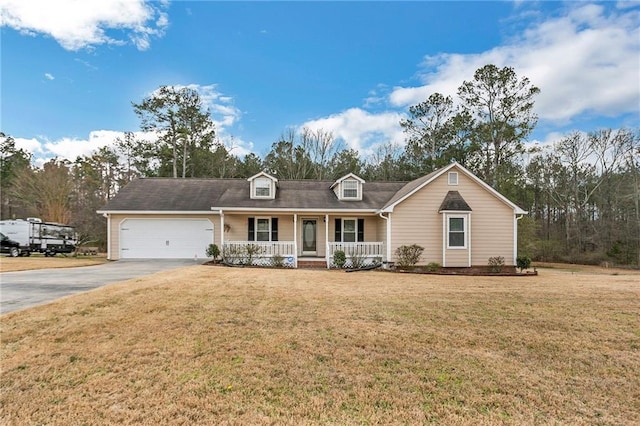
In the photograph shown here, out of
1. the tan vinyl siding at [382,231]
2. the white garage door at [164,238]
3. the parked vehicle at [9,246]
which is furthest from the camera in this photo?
the parked vehicle at [9,246]

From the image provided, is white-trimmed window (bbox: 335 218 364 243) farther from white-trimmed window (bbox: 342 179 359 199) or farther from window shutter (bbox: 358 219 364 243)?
white-trimmed window (bbox: 342 179 359 199)

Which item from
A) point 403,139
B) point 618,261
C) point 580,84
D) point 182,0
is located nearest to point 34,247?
point 182,0

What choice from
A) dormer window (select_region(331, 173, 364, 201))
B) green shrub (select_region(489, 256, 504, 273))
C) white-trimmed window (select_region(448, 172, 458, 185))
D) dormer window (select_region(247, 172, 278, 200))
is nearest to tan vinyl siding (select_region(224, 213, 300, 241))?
dormer window (select_region(247, 172, 278, 200))

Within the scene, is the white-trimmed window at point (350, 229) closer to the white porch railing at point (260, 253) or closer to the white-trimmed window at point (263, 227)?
Result: the white porch railing at point (260, 253)

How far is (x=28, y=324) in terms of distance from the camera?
5531 mm

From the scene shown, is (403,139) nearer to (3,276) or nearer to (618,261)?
(618,261)

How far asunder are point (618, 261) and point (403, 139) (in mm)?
20152

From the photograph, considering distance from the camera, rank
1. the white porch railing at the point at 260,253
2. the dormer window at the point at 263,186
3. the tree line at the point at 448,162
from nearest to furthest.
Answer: the white porch railing at the point at 260,253 → the dormer window at the point at 263,186 → the tree line at the point at 448,162

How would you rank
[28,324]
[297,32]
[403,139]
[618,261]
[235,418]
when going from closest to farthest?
[235,418]
[28,324]
[297,32]
[618,261]
[403,139]

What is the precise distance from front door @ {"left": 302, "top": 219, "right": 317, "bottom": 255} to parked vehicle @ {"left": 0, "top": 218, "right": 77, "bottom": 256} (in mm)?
16680

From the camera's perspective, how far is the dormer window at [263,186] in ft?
59.4

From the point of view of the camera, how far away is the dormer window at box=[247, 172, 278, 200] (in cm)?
1811

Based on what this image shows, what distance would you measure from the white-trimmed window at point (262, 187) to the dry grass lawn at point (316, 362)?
1106 cm

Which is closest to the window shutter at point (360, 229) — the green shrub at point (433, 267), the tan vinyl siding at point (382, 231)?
the tan vinyl siding at point (382, 231)
